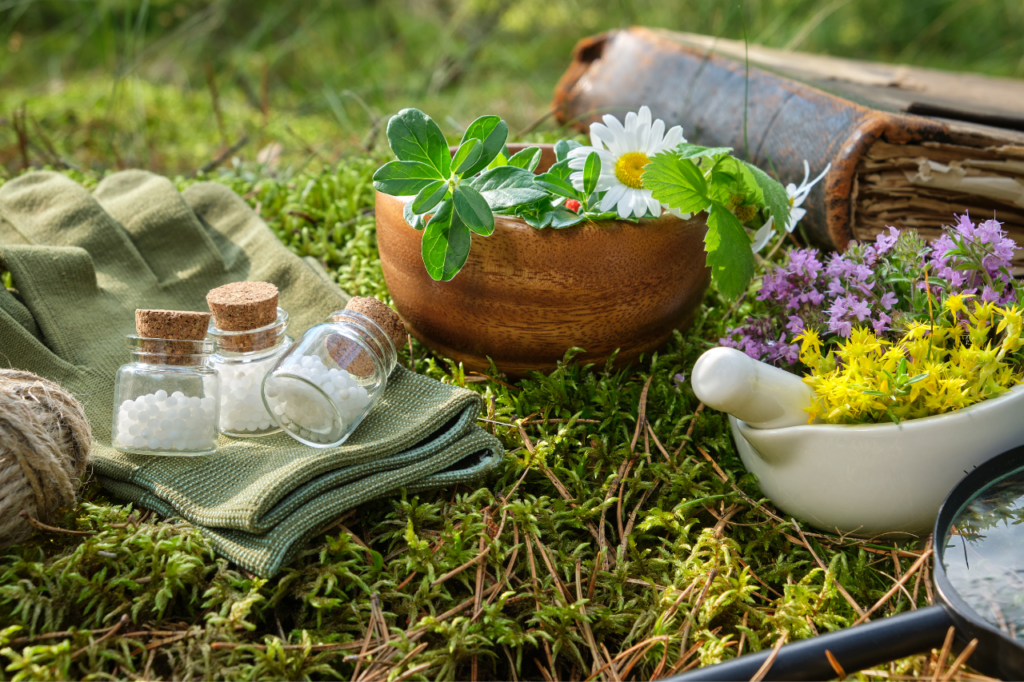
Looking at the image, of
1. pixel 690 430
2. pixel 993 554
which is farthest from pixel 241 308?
pixel 993 554

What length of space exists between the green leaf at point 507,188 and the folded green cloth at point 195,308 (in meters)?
0.33

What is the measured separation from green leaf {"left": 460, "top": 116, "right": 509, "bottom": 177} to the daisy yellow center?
0.21 m

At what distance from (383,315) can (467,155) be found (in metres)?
0.33

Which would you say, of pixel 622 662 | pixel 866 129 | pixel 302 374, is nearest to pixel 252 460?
pixel 302 374

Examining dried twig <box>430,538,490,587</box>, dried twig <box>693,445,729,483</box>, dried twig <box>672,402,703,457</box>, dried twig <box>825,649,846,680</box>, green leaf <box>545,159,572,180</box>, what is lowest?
dried twig <box>430,538,490,587</box>

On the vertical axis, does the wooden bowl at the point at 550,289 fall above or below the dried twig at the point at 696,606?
above

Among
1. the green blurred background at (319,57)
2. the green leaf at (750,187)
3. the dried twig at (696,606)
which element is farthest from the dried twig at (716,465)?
the green blurred background at (319,57)

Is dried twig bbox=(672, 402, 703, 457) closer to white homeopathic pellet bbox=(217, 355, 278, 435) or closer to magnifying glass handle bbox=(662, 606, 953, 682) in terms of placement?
magnifying glass handle bbox=(662, 606, 953, 682)

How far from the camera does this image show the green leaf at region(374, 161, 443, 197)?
112 centimetres

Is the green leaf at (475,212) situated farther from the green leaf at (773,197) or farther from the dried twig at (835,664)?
the dried twig at (835,664)

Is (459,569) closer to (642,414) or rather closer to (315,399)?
(315,399)

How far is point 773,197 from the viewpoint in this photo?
115 centimetres

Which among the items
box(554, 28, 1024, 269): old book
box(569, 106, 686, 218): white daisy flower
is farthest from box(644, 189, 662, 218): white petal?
box(554, 28, 1024, 269): old book

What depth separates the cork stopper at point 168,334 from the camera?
1.11 m
